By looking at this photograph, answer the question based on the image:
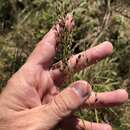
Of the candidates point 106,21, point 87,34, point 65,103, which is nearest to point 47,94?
point 65,103

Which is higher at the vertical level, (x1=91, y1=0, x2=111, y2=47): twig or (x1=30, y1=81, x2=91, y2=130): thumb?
(x1=30, y1=81, x2=91, y2=130): thumb

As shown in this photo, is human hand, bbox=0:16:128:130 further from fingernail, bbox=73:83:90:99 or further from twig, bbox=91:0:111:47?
twig, bbox=91:0:111:47

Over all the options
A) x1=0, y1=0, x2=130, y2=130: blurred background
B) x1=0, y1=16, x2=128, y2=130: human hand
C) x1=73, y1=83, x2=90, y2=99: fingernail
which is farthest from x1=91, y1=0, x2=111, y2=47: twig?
x1=73, y1=83, x2=90, y2=99: fingernail

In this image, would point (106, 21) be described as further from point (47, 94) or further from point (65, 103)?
point (65, 103)

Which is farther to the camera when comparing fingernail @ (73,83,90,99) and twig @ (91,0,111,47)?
twig @ (91,0,111,47)

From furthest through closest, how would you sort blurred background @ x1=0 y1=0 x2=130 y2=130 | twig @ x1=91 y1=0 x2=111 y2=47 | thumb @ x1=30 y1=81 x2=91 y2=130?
twig @ x1=91 y1=0 x2=111 y2=47 < blurred background @ x1=0 y1=0 x2=130 y2=130 < thumb @ x1=30 y1=81 x2=91 y2=130

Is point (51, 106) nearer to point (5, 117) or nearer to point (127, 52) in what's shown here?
point (5, 117)

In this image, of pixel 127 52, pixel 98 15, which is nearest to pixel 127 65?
pixel 127 52
